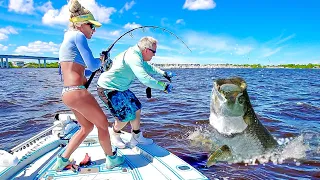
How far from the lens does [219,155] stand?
565cm

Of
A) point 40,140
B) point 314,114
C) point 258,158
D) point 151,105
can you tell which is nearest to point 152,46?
point 40,140

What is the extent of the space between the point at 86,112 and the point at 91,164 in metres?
0.79

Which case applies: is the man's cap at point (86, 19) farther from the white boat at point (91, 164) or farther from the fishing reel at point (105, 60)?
the white boat at point (91, 164)

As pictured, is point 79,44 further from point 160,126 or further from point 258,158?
point 160,126

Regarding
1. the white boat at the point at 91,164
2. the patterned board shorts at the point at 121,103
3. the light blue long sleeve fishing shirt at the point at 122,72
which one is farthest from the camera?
the patterned board shorts at the point at 121,103

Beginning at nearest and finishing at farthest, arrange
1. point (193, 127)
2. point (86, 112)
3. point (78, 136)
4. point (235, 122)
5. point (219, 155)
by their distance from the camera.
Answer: point (86, 112) → point (78, 136) → point (219, 155) → point (235, 122) → point (193, 127)

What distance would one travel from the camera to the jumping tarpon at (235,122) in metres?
5.56

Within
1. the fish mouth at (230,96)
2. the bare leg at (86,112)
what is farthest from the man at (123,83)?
the fish mouth at (230,96)

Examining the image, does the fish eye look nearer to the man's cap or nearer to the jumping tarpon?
the jumping tarpon

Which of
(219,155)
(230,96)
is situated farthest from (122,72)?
(219,155)

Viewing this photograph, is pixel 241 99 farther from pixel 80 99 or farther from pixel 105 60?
pixel 80 99

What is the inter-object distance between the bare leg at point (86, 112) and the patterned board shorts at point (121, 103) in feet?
2.31

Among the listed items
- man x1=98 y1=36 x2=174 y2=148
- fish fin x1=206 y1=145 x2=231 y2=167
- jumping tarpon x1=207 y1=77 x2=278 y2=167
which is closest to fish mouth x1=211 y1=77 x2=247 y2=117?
jumping tarpon x1=207 y1=77 x2=278 y2=167

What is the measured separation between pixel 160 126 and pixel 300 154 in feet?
12.5
